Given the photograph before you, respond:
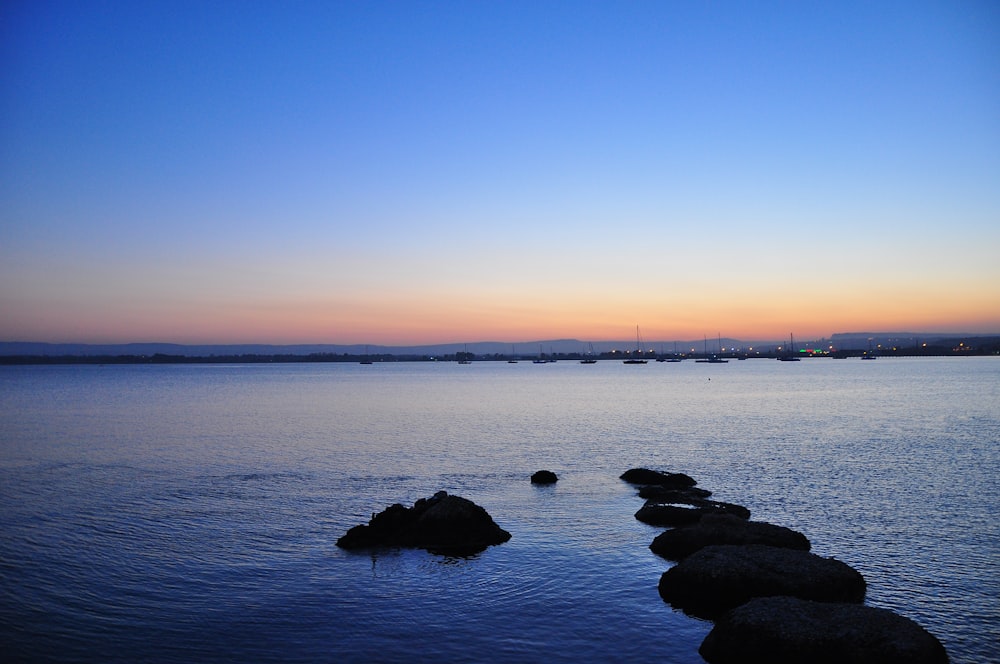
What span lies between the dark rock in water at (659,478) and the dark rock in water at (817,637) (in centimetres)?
1884

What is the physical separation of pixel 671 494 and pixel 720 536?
31.2ft

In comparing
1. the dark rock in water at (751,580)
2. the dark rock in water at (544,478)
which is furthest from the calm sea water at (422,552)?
the dark rock in water at (544,478)

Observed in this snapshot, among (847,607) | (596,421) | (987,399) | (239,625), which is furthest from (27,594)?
(987,399)

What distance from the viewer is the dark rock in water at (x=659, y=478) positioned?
33.8 m

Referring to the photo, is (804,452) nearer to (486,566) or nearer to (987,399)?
(486,566)

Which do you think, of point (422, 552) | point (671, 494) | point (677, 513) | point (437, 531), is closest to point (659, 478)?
point (671, 494)

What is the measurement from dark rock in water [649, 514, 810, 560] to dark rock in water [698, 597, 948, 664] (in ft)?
19.6

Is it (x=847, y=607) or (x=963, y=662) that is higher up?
(x=847, y=607)

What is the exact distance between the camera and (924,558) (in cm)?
2138

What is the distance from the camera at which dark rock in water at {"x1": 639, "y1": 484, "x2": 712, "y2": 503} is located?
3002 centimetres

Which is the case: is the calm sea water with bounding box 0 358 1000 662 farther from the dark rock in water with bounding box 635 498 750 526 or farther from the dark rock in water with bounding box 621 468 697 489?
the dark rock in water with bounding box 621 468 697 489

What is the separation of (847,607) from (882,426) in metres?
54.5

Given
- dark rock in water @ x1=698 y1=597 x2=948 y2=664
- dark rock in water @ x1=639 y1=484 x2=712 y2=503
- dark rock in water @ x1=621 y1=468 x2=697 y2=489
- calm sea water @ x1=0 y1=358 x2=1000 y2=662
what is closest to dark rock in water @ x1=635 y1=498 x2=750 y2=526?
calm sea water @ x1=0 y1=358 x2=1000 y2=662

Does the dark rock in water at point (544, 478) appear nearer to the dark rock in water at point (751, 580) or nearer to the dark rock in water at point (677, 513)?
the dark rock in water at point (677, 513)
